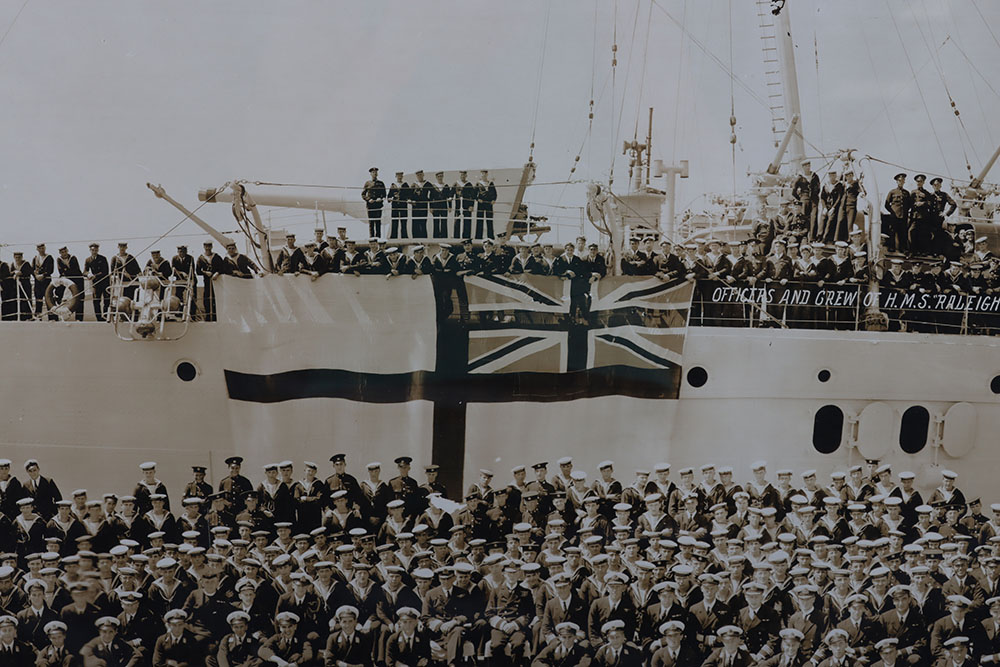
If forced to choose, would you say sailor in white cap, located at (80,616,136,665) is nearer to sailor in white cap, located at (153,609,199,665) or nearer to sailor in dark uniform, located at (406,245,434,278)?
sailor in white cap, located at (153,609,199,665)

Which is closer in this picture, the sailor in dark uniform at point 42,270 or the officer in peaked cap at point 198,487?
the officer in peaked cap at point 198,487

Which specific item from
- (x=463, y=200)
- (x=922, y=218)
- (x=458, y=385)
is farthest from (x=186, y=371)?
(x=922, y=218)

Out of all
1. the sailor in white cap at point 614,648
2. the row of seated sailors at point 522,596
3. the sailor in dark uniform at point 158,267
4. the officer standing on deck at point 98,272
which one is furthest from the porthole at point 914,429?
Answer: the officer standing on deck at point 98,272

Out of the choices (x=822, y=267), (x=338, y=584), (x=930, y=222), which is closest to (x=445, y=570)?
(x=338, y=584)

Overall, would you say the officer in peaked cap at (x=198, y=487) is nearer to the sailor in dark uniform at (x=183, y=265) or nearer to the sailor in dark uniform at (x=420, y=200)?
the sailor in dark uniform at (x=183, y=265)

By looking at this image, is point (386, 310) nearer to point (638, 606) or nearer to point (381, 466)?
point (381, 466)

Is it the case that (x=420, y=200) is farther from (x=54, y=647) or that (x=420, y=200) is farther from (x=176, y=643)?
(x=54, y=647)
